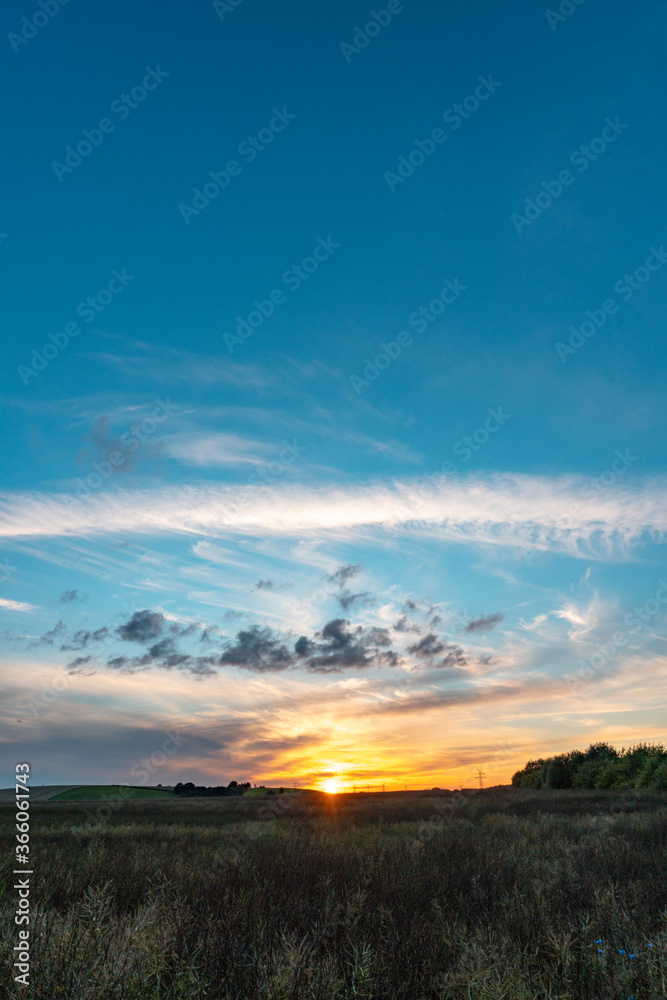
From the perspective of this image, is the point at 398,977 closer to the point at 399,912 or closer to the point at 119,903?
the point at 399,912

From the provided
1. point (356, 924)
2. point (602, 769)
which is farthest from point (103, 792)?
point (356, 924)

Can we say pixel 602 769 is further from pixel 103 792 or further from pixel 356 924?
pixel 103 792

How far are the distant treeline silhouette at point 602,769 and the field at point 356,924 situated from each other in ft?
89.3

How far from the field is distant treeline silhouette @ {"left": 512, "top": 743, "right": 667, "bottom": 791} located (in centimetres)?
2720

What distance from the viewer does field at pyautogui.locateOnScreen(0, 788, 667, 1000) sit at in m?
4.74

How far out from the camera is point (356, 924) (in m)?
6.53

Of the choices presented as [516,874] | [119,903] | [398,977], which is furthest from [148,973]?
[516,874]

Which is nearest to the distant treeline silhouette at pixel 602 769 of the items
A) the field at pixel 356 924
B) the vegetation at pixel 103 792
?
the field at pixel 356 924

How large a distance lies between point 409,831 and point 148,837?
7979mm

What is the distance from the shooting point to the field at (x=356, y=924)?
4.74 meters

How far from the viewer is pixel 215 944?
5.47m

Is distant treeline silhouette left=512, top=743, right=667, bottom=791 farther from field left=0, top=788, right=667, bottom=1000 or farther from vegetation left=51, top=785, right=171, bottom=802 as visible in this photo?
vegetation left=51, top=785, right=171, bottom=802

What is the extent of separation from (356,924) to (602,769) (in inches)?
1733

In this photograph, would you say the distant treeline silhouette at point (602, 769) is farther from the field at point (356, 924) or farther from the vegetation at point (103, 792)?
the vegetation at point (103, 792)
